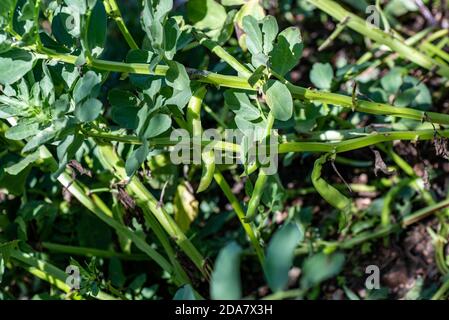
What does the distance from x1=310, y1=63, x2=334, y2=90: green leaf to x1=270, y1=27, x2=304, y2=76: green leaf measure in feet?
1.22

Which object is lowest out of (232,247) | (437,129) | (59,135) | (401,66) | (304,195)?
(232,247)

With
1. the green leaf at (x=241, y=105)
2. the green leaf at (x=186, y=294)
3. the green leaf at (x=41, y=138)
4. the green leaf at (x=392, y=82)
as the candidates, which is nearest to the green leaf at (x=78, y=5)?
the green leaf at (x=41, y=138)

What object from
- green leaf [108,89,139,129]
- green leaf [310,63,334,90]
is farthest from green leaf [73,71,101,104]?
green leaf [310,63,334,90]

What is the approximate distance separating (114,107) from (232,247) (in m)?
0.45

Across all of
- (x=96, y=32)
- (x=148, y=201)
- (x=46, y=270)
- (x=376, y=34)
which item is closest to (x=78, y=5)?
(x=96, y=32)

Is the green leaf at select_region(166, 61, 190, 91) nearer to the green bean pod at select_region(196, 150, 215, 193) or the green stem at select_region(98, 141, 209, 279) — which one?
the green bean pod at select_region(196, 150, 215, 193)

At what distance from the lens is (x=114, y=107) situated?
3.13ft

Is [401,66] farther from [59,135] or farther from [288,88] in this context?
[59,135]

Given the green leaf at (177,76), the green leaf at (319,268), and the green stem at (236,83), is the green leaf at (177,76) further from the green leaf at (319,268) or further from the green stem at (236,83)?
the green leaf at (319,268)

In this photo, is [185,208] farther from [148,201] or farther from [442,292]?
[442,292]

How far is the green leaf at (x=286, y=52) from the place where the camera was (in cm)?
93

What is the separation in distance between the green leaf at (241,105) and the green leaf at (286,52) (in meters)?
0.07

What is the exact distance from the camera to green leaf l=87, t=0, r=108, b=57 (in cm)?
87
